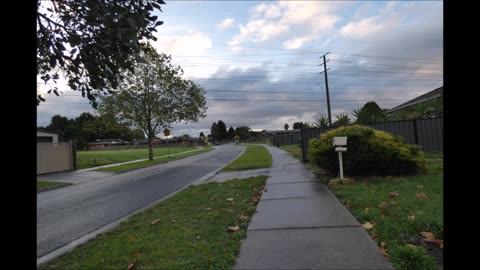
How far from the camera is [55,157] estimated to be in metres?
21.7

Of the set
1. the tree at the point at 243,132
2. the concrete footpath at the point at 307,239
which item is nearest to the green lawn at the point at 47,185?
the concrete footpath at the point at 307,239

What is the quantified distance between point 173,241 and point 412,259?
2987 mm

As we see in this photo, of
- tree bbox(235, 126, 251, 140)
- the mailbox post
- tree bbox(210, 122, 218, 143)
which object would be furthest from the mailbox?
tree bbox(235, 126, 251, 140)

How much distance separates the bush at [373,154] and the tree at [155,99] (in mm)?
22951

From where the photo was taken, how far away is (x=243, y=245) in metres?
4.60

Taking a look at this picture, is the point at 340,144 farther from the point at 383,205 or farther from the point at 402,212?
the point at 402,212

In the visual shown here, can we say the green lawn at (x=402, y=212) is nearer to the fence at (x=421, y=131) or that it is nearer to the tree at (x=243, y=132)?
the fence at (x=421, y=131)

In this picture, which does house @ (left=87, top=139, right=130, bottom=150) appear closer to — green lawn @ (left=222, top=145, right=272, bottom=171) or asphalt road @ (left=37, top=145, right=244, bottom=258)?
green lawn @ (left=222, top=145, right=272, bottom=171)

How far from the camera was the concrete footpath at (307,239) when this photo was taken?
12.5 ft

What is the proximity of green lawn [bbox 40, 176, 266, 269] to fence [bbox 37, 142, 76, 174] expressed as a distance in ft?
51.9

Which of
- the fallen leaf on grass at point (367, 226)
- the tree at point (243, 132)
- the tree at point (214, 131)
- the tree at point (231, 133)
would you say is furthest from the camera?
the tree at point (231, 133)
